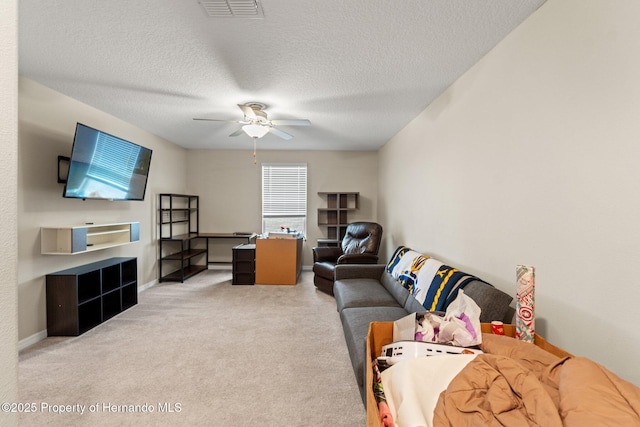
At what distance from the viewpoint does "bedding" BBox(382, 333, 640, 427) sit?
85cm

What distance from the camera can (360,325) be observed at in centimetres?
221

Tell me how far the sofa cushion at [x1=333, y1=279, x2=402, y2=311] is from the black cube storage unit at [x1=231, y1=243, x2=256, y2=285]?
6.36 ft

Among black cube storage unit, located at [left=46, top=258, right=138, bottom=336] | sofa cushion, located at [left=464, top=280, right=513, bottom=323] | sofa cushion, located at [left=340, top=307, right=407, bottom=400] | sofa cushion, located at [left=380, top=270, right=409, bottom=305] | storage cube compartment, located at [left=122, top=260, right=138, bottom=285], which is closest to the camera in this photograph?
sofa cushion, located at [left=464, top=280, right=513, bottom=323]

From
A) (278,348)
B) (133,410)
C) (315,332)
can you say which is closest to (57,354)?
(133,410)

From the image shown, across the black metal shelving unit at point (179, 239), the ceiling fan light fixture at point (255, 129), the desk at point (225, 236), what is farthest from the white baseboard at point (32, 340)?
the ceiling fan light fixture at point (255, 129)

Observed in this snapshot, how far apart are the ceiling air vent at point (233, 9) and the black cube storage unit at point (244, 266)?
367cm

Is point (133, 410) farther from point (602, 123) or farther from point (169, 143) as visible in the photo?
point (169, 143)

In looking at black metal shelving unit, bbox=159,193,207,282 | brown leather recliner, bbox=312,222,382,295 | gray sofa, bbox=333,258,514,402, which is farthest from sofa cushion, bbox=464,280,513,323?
black metal shelving unit, bbox=159,193,207,282

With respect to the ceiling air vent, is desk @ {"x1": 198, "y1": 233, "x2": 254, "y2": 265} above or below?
below

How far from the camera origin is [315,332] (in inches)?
116

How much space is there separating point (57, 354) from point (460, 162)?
13.1 feet

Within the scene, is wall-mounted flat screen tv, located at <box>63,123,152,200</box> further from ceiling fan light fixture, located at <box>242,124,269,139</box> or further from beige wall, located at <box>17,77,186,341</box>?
ceiling fan light fixture, located at <box>242,124,269,139</box>

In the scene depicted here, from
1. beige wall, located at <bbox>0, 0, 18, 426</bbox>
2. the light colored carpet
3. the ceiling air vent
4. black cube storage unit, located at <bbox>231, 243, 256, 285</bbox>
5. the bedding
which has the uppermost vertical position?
the ceiling air vent

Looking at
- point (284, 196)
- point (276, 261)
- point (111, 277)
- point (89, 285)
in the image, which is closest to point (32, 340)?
point (89, 285)
